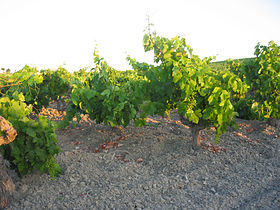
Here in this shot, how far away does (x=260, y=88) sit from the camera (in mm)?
6480

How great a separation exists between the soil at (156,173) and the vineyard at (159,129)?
2 cm

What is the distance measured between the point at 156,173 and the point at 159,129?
7.06 ft

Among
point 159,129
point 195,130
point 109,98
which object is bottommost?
point 159,129

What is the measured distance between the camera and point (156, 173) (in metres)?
4.09

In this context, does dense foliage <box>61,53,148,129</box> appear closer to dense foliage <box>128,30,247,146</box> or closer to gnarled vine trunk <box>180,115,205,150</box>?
dense foliage <box>128,30,247,146</box>

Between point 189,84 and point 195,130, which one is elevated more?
point 189,84

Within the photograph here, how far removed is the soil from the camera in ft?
10.7

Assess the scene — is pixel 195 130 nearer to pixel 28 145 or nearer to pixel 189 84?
pixel 189 84

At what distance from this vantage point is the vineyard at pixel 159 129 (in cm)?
348

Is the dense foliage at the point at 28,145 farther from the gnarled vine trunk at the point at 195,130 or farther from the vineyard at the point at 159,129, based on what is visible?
the gnarled vine trunk at the point at 195,130

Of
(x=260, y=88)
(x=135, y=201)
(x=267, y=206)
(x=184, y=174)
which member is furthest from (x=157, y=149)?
(x=260, y=88)

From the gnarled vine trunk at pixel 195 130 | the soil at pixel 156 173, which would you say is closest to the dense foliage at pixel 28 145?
the soil at pixel 156 173

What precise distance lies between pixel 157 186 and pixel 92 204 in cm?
98

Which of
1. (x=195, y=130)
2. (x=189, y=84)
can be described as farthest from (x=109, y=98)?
(x=195, y=130)
